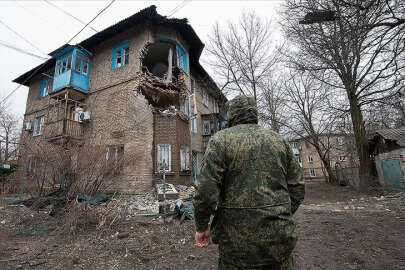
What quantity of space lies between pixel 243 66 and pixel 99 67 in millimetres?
9369

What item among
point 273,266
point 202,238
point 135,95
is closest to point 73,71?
point 135,95

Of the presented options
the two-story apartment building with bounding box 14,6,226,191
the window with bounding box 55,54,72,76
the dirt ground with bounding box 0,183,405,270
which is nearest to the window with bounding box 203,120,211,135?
the two-story apartment building with bounding box 14,6,226,191

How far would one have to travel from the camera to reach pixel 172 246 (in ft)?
13.1

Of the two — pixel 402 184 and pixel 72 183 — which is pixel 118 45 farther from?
pixel 402 184

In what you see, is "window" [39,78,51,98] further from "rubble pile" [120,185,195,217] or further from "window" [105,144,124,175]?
"window" [105,144,124,175]

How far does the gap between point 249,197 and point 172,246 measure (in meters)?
3.22

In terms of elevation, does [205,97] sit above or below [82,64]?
below

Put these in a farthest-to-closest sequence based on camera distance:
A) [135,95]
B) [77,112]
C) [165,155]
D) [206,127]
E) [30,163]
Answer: [206,127]
[77,112]
[135,95]
[165,155]
[30,163]

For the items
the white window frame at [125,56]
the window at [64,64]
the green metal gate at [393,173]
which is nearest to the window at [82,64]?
the window at [64,64]

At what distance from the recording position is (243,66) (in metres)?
13.1

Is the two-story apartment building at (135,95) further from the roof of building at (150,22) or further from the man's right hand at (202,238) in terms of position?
the man's right hand at (202,238)

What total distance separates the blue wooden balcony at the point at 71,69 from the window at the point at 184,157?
739 cm

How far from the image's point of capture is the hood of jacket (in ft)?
6.05

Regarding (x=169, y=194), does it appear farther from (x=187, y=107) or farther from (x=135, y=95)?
(x=187, y=107)
